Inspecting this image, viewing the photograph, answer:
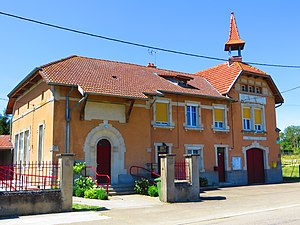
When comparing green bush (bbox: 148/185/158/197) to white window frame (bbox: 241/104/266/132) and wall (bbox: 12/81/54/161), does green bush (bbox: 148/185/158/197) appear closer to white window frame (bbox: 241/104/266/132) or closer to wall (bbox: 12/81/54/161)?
wall (bbox: 12/81/54/161)

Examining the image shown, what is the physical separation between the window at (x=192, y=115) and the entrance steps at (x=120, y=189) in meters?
6.31

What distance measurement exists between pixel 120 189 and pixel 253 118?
12.4 metres

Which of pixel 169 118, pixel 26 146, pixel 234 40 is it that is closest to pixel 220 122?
pixel 169 118

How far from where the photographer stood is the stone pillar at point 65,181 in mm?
11234

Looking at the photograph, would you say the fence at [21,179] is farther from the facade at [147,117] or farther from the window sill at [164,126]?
the window sill at [164,126]

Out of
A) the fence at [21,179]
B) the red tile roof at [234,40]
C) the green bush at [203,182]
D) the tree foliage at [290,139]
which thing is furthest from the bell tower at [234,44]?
the tree foliage at [290,139]

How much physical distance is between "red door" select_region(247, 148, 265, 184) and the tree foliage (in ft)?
274

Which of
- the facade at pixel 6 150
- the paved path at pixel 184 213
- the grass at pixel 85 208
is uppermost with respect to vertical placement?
the facade at pixel 6 150

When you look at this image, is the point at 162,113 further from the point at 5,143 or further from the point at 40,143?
the point at 5,143

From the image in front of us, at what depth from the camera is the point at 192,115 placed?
22.2m

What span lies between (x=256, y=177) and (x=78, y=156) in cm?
1380

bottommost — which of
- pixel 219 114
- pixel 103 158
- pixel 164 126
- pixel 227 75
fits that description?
pixel 103 158

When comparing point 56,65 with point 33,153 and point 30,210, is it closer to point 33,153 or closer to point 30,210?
point 33,153

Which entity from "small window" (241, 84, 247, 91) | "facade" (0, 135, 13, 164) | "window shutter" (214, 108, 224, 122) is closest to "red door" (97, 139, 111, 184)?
"window shutter" (214, 108, 224, 122)
